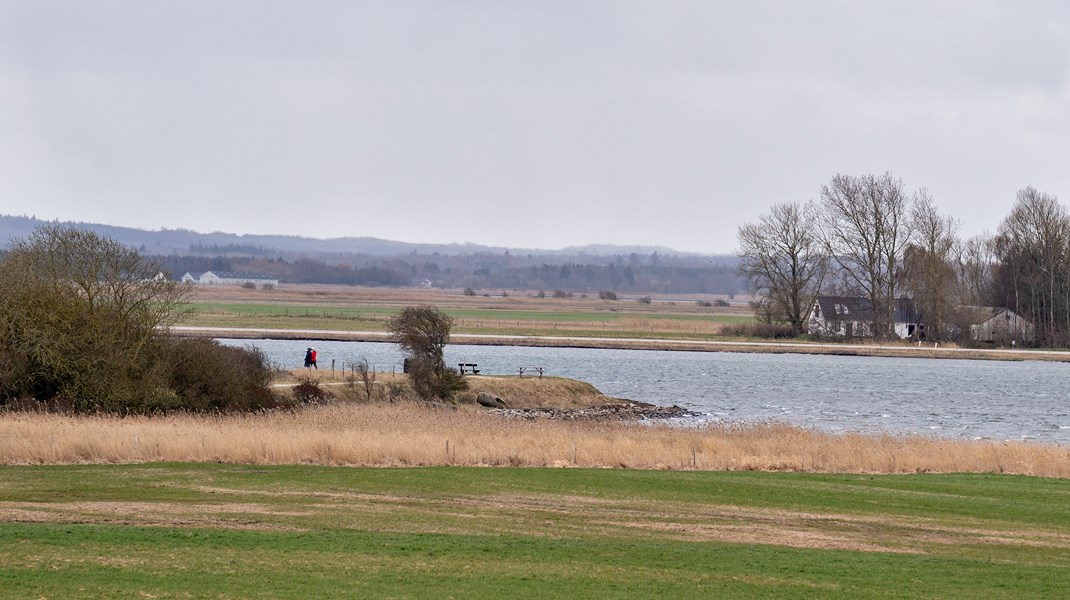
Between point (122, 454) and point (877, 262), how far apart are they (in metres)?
93.4

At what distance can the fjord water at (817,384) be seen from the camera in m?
51.0

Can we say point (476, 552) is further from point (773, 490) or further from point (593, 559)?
point (773, 490)

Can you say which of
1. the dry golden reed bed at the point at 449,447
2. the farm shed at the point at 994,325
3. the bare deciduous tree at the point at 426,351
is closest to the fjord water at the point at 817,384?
the bare deciduous tree at the point at 426,351

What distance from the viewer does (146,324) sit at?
125ft

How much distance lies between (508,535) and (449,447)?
10331 mm

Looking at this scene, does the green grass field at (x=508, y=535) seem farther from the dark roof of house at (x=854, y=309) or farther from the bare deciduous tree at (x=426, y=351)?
the dark roof of house at (x=854, y=309)

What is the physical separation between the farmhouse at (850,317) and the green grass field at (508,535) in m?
89.7

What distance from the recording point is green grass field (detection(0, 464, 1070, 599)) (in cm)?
1471

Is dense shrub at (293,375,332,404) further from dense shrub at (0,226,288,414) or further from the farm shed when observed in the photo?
the farm shed

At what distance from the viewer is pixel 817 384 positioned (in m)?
71.2

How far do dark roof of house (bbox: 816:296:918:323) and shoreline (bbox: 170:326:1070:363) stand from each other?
8.60m

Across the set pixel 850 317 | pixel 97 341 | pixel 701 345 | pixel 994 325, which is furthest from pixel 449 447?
pixel 850 317

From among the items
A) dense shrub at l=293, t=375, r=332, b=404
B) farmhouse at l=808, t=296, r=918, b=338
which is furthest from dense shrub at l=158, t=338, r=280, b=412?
farmhouse at l=808, t=296, r=918, b=338

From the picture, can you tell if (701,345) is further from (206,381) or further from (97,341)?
(97,341)
